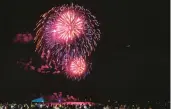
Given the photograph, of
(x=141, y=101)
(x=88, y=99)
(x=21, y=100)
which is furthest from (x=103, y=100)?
(x=21, y=100)

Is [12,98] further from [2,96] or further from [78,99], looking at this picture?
[78,99]

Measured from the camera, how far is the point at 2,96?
148500 millimetres

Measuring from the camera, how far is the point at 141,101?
19612 centimetres

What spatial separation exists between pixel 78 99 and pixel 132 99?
28957 mm

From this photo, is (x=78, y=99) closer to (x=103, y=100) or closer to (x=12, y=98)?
(x=103, y=100)

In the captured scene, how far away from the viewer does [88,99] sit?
623ft

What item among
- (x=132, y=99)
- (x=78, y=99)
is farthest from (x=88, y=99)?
(x=132, y=99)

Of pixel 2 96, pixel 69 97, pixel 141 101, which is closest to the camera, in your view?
pixel 2 96

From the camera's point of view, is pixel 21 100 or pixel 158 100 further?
pixel 158 100

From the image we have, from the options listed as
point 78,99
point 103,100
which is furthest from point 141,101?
point 78,99

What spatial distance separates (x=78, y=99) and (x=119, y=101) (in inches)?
769

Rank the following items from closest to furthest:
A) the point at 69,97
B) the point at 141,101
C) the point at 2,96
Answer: the point at 2,96, the point at 69,97, the point at 141,101

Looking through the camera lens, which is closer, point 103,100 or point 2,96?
point 2,96

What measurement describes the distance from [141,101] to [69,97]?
123 ft
